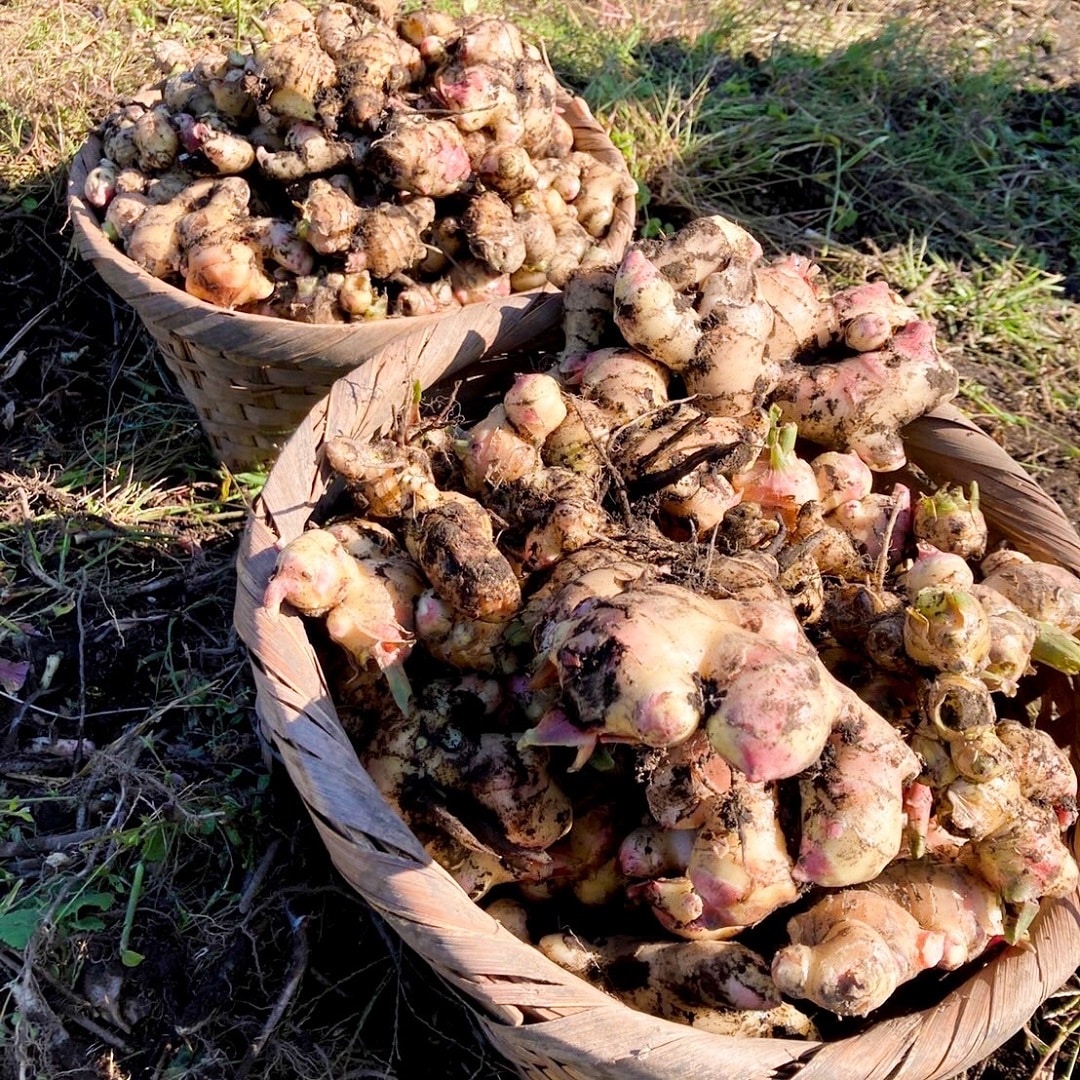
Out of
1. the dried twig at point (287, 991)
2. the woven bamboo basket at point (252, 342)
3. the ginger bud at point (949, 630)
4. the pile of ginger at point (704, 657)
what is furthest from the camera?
the woven bamboo basket at point (252, 342)

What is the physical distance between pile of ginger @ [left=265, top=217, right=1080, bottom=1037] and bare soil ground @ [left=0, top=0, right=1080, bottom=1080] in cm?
45

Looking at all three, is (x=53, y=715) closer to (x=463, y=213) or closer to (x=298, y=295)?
(x=298, y=295)

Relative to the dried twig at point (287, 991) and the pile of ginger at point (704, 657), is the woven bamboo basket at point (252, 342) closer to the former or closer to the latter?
the pile of ginger at point (704, 657)

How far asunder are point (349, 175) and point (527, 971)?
66.8 inches

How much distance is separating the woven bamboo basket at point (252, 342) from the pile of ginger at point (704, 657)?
18 centimetres

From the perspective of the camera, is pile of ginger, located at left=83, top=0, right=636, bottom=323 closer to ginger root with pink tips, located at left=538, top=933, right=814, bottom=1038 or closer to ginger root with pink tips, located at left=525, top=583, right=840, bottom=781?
ginger root with pink tips, located at left=525, top=583, right=840, bottom=781

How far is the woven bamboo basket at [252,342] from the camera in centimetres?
192

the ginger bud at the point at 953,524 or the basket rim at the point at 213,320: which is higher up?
the basket rim at the point at 213,320

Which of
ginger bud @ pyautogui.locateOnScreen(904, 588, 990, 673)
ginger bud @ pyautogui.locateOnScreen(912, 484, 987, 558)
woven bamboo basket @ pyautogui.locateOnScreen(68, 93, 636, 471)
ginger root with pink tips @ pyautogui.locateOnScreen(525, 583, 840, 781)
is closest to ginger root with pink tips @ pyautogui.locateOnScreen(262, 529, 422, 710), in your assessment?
ginger root with pink tips @ pyautogui.locateOnScreen(525, 583, 840, 781)

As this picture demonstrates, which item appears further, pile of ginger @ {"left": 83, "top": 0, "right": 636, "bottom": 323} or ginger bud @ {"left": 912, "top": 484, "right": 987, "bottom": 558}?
pile of ginger @ {"left": 83, "top": 0, "right": 636, "bottom": 323}

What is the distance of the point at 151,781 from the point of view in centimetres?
190

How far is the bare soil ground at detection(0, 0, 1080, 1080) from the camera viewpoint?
165cm

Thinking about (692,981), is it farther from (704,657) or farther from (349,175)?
(349,175)

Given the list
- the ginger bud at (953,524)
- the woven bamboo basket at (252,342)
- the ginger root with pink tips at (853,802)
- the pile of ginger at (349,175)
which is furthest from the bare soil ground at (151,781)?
the ginger bud at (953,524)
